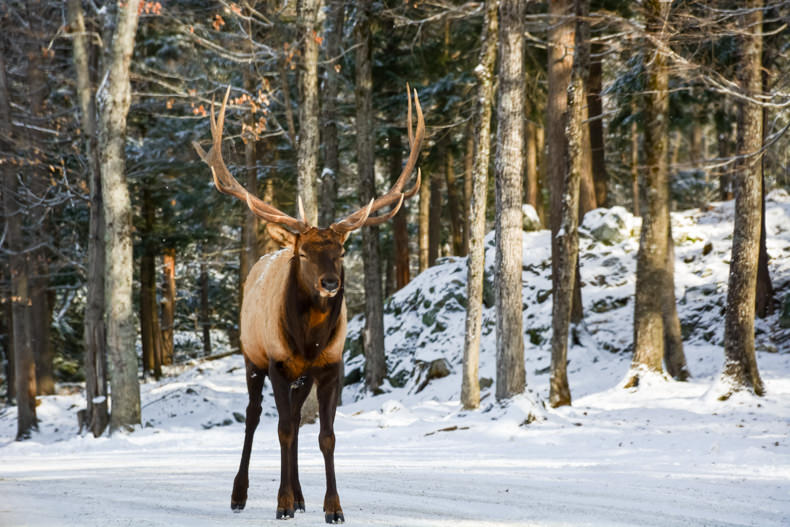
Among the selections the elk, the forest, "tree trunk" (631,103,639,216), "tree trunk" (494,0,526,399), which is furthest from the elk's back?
"tree trunk" (631,103,639,216)

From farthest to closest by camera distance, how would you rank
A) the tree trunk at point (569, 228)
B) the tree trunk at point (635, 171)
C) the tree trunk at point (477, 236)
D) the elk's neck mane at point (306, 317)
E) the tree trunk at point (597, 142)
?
the tree trunk at point (635, 171) < the tree trunk at point (597, 142) < the tree trunk at point (477, 236) < the tree trunk at point (569, 228) < the elk's neck mane at point (306, 317)

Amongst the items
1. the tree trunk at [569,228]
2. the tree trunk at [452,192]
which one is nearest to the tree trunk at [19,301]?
the tree trunk at [452,192]

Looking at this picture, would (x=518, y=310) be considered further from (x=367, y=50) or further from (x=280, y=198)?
(x=280, y=198)

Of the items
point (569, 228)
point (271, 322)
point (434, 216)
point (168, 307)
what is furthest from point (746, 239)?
point (168, 307)

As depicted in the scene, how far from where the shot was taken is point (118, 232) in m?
15.8

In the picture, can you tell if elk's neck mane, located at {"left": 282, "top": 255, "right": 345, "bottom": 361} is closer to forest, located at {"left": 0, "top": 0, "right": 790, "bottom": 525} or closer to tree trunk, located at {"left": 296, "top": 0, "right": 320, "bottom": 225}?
forest, located at {"left": 0, "top": 0, "right": 790, "bottom": 525}

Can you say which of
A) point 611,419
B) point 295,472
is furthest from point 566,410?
point 295,472

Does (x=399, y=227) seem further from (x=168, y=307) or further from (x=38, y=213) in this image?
(x=168, y=307)

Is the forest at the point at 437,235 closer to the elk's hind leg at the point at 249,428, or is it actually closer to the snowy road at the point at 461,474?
the snowy road at the point at 461,474

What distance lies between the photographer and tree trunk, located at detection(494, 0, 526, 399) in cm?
1473

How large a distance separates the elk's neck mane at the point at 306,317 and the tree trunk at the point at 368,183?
14084mm

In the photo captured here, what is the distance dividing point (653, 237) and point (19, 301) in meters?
16.9

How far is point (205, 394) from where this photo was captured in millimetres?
22391

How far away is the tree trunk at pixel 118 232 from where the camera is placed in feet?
51.8
